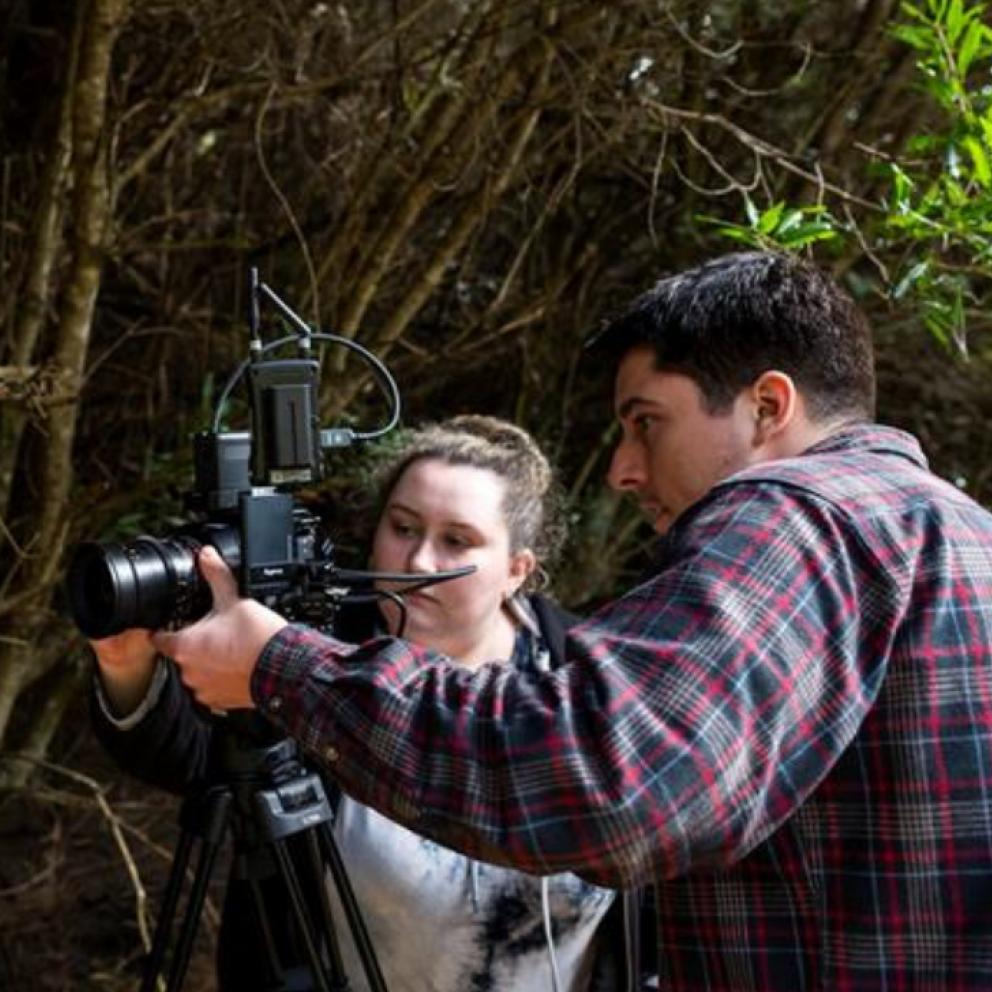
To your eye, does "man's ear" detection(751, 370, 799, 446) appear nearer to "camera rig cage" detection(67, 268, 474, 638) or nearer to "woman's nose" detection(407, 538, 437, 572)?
"camera rig cage" detection(67, 268, 474, 638)

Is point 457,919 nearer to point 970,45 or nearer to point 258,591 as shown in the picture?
point 258,591

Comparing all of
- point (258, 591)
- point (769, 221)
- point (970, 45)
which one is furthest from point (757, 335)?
point (970, 45)

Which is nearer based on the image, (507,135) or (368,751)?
(368,751)

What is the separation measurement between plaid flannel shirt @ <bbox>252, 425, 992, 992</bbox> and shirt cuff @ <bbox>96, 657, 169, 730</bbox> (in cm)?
58

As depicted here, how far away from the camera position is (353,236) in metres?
2.98

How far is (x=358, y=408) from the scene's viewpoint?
325cm

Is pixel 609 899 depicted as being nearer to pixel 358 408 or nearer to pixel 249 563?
pixel 249 563

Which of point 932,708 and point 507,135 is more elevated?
point 507,135

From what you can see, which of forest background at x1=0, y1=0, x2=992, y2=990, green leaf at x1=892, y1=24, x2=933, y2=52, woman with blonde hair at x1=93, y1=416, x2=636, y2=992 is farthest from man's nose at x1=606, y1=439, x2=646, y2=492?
forest background at x1=0, y1=0, x2=992, y2=990

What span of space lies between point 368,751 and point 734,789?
10.7 inches

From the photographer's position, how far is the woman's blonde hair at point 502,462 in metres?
2.25

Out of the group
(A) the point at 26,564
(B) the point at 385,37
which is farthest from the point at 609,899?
(B) the point at 385,37

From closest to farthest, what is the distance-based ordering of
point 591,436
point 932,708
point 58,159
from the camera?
point 932,708 → point 58,159 → point 591,436

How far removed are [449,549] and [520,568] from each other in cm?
13
